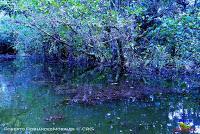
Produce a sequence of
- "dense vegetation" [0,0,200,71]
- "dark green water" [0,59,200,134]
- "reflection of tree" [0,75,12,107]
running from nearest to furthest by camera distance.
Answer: "dark green water" [0,59,200,134] < "reflection of tree" [0,75,12,107] < "dense vegetation" [0,0,200,71]

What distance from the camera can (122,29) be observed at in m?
13.9

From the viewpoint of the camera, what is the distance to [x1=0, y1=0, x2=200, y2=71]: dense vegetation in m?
13.0

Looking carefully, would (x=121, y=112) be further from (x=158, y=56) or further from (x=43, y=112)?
(x=158, y=56)

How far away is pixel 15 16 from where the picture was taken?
1770 cm

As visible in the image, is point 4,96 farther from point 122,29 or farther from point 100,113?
point 122,29

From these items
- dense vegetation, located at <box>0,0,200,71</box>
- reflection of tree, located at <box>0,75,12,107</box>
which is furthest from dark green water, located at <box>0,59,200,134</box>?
dense vegetation, located at <box>0,0,200,71</box>

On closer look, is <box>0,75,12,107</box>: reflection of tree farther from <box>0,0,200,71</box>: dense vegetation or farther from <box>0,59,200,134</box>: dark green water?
<box>0,0,200,71</box>: dense vegetation

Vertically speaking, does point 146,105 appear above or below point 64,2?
below

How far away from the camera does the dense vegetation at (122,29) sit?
511 inches

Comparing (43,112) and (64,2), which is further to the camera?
(64,2)

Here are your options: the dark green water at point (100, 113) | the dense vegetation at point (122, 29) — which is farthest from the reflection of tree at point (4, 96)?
the dense vegetation at point (122, 29)

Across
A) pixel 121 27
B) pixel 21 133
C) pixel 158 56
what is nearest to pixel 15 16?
pixel 121 27

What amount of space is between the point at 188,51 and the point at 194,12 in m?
2.71

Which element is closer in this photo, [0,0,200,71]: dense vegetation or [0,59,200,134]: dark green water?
[0,59,200,134]: dark green water
